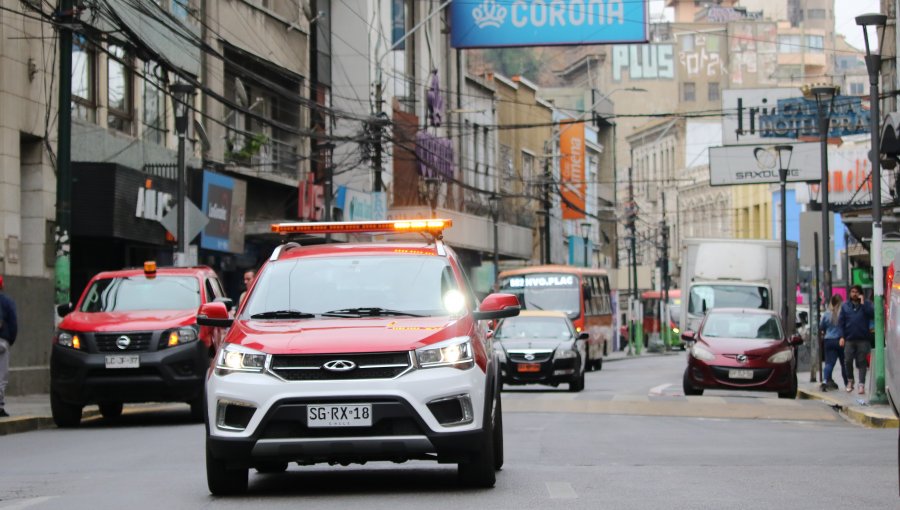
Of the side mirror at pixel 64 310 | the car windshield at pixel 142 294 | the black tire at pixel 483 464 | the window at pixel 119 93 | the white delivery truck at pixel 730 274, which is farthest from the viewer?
the white delivery truck at pixel 730 274

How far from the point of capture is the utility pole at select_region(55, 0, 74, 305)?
2270 cm

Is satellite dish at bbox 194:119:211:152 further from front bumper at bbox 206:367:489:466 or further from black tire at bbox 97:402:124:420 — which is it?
front bumper at bbox 206:367:489:466

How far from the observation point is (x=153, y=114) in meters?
35.8

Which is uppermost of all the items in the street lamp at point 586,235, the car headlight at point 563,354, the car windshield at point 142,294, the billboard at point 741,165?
the billboard at point 741,165

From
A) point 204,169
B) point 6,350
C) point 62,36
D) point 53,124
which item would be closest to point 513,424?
point 6,350

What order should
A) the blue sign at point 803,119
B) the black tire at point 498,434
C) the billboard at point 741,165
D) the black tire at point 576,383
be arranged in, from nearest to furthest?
the black tire at point 498,434 → the black tire at point 576,383 → the blue sign at point 803,119 → the billboard at point 741,165

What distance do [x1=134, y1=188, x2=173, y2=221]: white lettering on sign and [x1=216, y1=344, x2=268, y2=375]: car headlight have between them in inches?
844

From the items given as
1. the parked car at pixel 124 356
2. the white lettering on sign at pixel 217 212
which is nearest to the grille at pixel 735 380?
the parked car at pixel 124 356

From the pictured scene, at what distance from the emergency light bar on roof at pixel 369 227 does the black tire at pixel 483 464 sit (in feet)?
6.12

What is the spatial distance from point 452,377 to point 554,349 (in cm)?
1990

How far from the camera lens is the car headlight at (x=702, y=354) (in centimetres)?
2858

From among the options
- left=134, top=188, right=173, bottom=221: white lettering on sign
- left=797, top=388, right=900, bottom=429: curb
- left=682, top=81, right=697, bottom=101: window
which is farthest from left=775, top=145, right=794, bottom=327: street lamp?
left=682, top=81, right=697, bottom=101: window

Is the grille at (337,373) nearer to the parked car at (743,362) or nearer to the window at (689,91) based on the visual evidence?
the parked car at (743,362)

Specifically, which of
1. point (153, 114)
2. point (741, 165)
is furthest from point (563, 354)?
point (741, 165)
